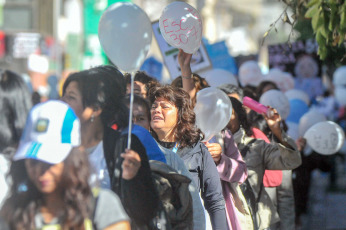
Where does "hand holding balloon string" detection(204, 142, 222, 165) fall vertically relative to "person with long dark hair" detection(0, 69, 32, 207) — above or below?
below

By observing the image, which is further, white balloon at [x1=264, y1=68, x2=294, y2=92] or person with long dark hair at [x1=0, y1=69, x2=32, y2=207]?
white balloon at [x1=264, y1=68, x2=294, y2=92]

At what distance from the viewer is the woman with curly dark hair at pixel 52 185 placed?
9.56 feet

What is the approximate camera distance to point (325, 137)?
7.64m

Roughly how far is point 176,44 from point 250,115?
1.85m

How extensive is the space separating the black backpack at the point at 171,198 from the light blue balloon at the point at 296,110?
17.5 ft

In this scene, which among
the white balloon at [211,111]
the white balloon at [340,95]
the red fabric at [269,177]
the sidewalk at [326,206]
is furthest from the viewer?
the white balloon at [340,95]

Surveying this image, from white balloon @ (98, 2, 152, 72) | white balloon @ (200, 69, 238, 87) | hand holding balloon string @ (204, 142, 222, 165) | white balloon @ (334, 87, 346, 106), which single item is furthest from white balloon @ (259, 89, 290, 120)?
white balloon @ (334, 87, 346, 106)

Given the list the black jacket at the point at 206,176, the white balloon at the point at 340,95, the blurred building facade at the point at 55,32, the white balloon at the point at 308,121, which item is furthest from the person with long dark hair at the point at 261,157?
the blurred building facade at the point at 55,32

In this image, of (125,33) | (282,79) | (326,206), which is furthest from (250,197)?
(326,206)

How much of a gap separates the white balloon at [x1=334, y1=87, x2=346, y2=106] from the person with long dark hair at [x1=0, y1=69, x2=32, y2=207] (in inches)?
476

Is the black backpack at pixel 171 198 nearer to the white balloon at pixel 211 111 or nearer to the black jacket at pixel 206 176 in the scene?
the black jacket at pixel 206 176

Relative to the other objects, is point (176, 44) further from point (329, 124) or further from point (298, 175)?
point (298, 175)

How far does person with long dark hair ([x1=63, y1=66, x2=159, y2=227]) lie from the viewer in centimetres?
351

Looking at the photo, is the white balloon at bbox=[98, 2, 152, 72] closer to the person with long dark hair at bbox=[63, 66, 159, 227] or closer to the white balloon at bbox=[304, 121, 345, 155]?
the person with long dark hair at bbox=[63, 66, 159, 227]
